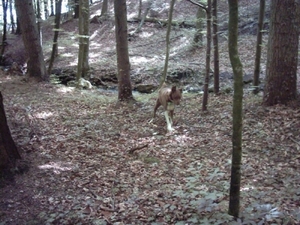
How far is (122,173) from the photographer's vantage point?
19.4 ft

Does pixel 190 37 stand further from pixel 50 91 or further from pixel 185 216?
pixel 185 216

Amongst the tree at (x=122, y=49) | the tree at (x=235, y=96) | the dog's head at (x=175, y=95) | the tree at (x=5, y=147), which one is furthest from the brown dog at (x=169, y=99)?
the tree at (x=235, y=96)

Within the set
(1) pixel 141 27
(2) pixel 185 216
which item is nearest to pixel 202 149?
(2) pixel 185 216

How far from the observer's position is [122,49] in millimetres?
11219

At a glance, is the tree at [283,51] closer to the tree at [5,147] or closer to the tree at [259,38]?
the tree at [259,38]

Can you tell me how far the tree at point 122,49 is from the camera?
36.0ft

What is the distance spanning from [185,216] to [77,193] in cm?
194

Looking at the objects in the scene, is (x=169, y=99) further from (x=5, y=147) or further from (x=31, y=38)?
(x=31, y=38)

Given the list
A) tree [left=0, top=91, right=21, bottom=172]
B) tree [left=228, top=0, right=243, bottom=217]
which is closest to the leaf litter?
tree [left=0, top=91, right=21, bottom=172]

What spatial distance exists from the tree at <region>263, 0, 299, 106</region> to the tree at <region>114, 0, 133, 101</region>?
17.1 feet

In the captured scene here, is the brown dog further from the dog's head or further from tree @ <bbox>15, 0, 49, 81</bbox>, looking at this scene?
tree @ <bbox>15, 0, 49, 81</bbox>

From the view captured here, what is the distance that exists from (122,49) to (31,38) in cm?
535

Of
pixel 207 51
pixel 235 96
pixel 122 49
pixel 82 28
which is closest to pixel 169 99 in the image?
pixel 207 51

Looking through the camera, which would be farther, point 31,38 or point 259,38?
point 31,38
